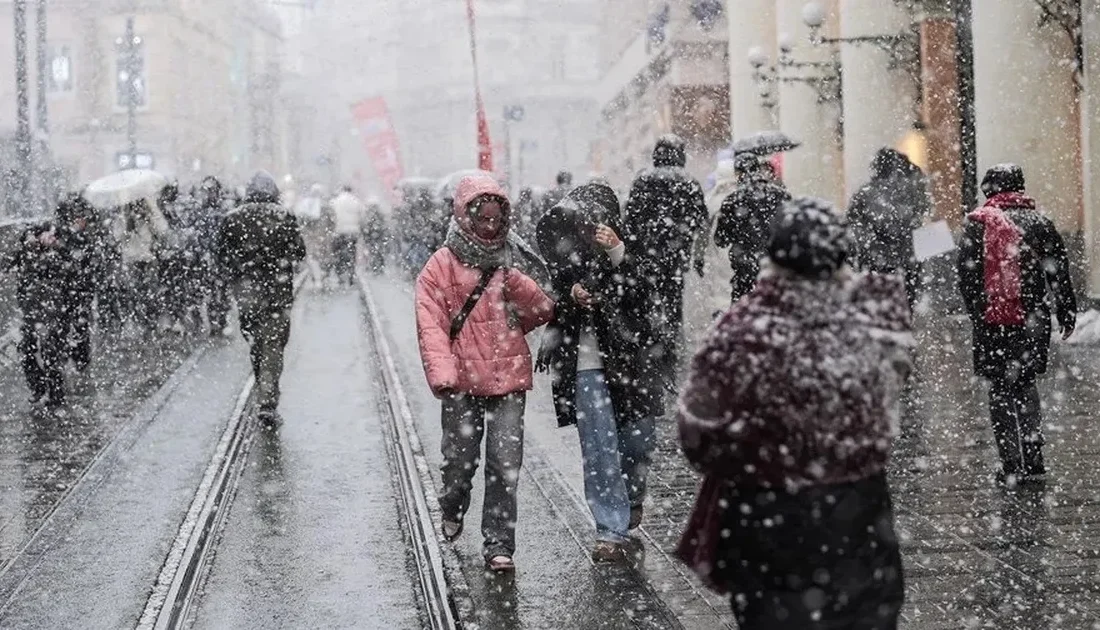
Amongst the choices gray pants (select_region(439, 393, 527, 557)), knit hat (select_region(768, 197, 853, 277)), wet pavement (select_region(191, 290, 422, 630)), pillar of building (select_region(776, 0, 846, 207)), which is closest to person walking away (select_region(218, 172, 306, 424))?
wet pavement (select_region(191, 290, 422, 630))

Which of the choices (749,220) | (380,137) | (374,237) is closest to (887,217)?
(749,220)

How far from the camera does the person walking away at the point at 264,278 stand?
472 inches

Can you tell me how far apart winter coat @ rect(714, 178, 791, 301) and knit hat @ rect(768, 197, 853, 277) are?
631cm

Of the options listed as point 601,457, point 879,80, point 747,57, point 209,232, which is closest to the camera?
point 601,457

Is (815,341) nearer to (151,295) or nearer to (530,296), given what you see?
(530,296)

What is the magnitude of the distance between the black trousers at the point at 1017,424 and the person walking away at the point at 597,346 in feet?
7.16

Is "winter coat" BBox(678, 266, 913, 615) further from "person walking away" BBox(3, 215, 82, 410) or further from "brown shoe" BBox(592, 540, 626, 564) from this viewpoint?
"person walking away" BBox(3, 215, 82, 410)

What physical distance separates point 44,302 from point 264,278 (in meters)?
2.21

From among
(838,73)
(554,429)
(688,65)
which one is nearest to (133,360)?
(554,429)

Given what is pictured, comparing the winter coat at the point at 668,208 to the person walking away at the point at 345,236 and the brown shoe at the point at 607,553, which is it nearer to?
the brown shoe at the point at 607,553

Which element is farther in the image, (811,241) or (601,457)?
(601,457)

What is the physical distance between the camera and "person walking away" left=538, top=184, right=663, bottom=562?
277 inches

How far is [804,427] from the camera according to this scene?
377 cm

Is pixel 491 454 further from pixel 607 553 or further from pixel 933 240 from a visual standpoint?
pixel 933 240
